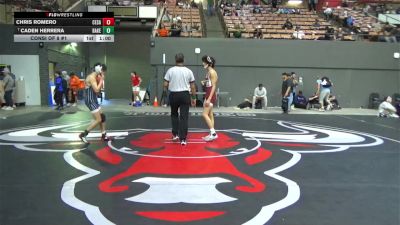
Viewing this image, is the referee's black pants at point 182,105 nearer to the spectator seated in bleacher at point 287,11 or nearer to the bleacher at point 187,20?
the bleacher at point 187,20

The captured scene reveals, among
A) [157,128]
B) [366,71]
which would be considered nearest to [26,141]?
[157,128]

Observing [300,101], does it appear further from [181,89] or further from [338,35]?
[181,89]

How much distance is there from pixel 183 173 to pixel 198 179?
369 millimetres

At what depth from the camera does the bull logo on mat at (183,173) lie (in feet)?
13.5

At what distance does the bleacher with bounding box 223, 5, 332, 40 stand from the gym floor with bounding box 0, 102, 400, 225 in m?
11.5

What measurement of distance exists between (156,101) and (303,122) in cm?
785

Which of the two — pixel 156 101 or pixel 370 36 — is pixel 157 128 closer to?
pixel 156 101

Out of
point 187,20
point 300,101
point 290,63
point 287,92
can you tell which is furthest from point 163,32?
point 300,101

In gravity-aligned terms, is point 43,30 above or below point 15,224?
above

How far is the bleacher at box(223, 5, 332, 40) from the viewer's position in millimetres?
20281

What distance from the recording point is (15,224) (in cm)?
372

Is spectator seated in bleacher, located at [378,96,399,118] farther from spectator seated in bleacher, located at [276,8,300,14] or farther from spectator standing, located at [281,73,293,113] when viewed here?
spectator seated in bleacher, located at [276,8,300,14]
